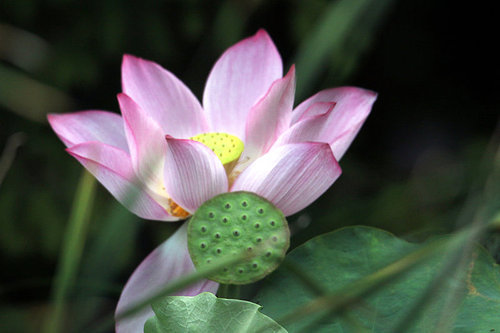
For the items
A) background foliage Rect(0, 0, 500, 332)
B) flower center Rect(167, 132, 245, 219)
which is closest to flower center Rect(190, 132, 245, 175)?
flower center Rect(167, 132, 245, 219)

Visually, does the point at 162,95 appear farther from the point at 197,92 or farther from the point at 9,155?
the point at 197,92

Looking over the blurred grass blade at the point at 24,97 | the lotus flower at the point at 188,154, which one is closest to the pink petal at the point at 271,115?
the lotus flower at the point at 188,154

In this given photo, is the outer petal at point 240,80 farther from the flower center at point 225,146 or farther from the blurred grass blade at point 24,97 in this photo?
the blurred grass blade at point 24,97

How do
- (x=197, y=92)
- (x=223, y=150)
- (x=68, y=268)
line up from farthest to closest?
(x=197, y=92) → (x=223, y=150) → (x=68, y=268)

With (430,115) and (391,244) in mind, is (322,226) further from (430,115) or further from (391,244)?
(430,115)

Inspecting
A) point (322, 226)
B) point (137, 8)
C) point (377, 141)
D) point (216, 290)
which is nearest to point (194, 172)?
point (216, 290)

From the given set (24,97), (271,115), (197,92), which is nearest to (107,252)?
(271,115)

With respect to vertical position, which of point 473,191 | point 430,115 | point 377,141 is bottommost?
point 377,141
